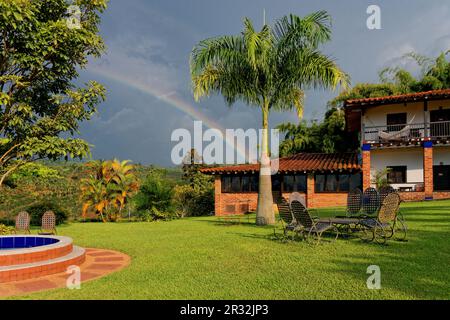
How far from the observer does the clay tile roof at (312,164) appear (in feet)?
75.7

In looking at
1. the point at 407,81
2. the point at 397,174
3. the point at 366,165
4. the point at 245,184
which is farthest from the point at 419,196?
the point at 407,81

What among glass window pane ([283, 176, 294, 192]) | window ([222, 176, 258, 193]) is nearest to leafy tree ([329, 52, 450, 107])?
glass window pane ([283, 176, 294, 192])

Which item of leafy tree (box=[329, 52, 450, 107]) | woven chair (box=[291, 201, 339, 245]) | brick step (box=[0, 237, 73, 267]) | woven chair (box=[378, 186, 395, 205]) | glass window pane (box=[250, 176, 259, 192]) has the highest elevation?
leafy tree (box=[329, 52, 450, 107])

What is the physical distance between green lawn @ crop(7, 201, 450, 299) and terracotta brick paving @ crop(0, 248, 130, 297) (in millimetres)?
285

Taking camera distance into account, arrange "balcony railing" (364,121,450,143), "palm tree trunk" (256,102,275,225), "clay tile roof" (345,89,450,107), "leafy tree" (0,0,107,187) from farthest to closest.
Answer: "balcony railing" (364,121,450,143)
"clay tile roof" (345,89,450,107)
"palm tree trunk" (256,102,275,225)
"leafy tree" (0,0,107,187)

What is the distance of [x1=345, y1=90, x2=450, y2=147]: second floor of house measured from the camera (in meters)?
22.4

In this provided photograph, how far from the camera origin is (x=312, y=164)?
24.2 m

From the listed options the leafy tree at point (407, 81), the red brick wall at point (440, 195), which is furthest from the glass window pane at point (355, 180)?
the leafy tree at point (407, 81)

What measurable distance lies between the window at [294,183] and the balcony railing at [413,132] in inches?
189

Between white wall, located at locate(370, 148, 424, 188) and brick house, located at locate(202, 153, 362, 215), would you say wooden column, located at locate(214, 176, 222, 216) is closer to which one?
brick house, located at locate(202, 153, 362, 215)

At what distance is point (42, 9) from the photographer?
10781mm

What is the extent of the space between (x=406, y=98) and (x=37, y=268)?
2238 cm

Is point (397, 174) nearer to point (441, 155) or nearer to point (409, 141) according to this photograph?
point (409, 141)

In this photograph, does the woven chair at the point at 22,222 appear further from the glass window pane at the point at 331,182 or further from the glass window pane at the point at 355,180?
the glass window pane at the point at 355,180
